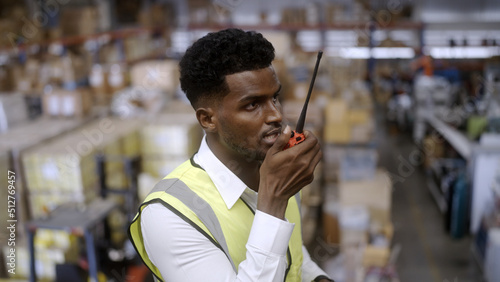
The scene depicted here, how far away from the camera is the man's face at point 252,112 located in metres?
A: 1.04

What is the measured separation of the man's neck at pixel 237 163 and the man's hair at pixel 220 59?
0.45ft

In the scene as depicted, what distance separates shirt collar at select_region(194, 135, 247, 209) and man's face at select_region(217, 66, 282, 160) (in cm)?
10

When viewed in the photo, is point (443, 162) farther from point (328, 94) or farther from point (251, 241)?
point (251, 241)

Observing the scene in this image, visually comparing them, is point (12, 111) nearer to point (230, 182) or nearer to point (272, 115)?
point (230, 182)

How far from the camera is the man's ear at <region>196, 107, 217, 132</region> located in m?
1.10

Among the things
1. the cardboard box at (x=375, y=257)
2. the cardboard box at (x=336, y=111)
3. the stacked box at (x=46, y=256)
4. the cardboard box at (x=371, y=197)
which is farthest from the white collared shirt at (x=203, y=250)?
the cardboard box at (x=336, y=111)

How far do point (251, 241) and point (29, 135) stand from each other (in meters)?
5.12

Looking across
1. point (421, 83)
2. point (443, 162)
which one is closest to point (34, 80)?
point (443, 162)

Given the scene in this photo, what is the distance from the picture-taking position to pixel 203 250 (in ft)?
3.21

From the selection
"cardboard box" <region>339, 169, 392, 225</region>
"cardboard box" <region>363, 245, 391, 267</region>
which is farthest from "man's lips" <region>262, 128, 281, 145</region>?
"cardboard box" <region>339, 169, 392, 225</region>

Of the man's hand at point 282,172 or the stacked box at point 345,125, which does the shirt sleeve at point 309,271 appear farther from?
the stacked box at point 345,125

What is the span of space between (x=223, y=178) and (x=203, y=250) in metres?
0.23

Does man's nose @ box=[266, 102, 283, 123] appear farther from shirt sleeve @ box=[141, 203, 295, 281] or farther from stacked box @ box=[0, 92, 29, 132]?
stacked box @ box=[0, 92, 29, 132]

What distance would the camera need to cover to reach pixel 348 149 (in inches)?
228
